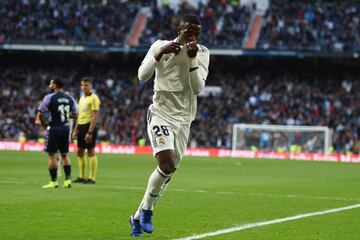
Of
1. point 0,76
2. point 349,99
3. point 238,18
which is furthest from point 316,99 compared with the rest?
point 0,76

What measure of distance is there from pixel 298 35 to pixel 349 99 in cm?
512

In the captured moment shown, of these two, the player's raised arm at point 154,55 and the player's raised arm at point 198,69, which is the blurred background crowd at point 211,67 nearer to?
the player's raised arm at point 198,69

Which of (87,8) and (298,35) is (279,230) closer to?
(298,35)

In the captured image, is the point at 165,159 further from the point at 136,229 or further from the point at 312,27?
the point at 312,27

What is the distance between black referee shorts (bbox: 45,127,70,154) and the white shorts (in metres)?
7.53

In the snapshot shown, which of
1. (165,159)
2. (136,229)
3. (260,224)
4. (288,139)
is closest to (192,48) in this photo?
(165,159)

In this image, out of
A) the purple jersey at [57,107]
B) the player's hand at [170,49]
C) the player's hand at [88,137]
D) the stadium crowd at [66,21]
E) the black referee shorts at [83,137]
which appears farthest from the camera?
the stadium crowd at [66,21]

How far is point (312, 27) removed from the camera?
50.5 metres

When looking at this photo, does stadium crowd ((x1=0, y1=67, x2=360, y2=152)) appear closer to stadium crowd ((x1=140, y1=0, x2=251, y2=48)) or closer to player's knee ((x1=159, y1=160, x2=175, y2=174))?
stadium crowd ((x1=140, y1=0, x2=251, y2=48))

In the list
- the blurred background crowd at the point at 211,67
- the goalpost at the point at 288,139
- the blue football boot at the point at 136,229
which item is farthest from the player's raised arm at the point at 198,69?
the blurred background crowd at the point at 211,67

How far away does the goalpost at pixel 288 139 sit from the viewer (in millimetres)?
41938

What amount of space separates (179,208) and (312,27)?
39083 millimetres

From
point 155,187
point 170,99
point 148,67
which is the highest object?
point 148,67

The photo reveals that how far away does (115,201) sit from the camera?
13.8m
